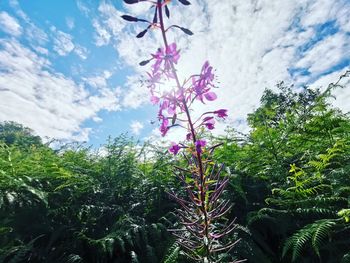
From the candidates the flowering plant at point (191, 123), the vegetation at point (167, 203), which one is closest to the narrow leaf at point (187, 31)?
the flowering plant at point (191, 123)

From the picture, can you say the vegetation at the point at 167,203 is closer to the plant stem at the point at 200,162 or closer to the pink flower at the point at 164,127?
the plant stem at the point at 200,162

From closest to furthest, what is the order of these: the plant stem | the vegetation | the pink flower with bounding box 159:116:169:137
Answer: the plant stem → the pink flower with bounding box 159:116:169:137 → the vegetation

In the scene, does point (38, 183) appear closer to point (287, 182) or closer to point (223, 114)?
point (223, 114)

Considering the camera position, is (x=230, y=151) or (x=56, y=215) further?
(x=230, y=151)

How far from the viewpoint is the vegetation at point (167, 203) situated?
7.82 feet

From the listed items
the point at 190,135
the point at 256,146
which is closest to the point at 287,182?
the point at 256,146

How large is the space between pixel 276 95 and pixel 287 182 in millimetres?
45199

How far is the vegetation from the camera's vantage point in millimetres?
2385

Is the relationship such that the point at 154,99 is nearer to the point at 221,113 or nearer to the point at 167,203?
the point at 221,113

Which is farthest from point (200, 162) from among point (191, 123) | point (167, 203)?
point (167, 203)

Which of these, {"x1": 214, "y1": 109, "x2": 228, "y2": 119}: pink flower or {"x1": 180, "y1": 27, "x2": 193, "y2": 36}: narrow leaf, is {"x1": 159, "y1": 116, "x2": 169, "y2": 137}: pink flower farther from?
{"x1": 180, "y1": 27, "x2": 193, "y2": 36}: narrow leaf

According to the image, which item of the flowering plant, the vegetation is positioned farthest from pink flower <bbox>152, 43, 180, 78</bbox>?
the vegetation

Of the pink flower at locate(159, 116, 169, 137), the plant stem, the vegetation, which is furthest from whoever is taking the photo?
the vegetation

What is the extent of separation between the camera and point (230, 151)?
385 centimetres
